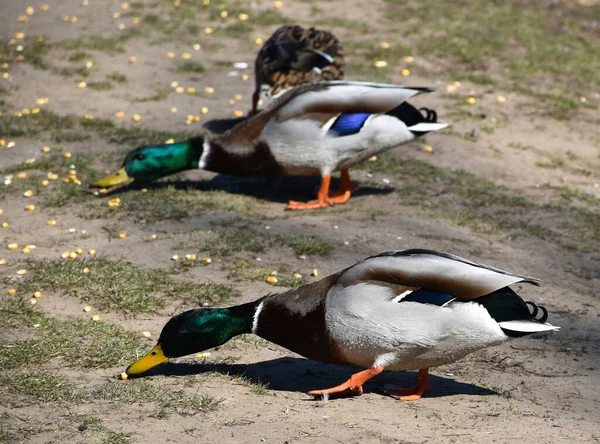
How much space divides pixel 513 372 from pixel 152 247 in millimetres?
2964

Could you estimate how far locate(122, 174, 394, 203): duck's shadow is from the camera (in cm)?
849

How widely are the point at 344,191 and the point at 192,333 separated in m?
3.70

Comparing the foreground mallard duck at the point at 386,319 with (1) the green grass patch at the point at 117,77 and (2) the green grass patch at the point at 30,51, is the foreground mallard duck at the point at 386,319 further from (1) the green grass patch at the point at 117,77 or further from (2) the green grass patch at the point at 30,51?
(2) the green grass patch at the point at 30,51

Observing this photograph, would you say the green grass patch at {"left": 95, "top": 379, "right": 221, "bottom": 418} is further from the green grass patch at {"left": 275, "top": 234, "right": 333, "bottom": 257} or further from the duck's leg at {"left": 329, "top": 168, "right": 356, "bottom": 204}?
the duck's leg at {"left": 329, "top": 168, "right": 356, "bottom": 204}

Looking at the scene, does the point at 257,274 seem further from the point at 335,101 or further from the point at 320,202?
the point at 335,101

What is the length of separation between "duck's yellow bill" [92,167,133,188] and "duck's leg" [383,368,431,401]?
12.7 ft

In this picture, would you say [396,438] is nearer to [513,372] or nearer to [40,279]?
[513,372]

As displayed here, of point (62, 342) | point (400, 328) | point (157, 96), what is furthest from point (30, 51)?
point (400, 328)

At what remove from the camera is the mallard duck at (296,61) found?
9023mm

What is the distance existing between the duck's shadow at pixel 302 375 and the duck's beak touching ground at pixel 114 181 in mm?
3133

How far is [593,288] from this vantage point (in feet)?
21.9

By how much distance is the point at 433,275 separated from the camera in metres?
4.62

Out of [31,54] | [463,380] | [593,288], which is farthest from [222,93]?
[463,380]

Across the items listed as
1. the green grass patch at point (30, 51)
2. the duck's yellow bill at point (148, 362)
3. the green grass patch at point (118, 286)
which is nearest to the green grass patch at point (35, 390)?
the duck's yellow bill at point (148, 362)
